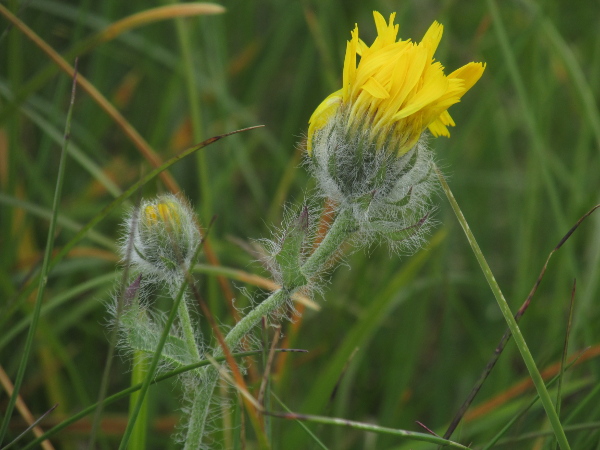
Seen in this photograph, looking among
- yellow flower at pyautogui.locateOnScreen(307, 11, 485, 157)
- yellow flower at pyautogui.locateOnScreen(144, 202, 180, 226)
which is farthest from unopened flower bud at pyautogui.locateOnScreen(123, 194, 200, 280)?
yellow flower at pyautogui.locateOnScreen(307, 11, 485, 157)

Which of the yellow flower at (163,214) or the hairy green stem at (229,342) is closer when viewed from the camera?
the hairy green stem at (229,342)

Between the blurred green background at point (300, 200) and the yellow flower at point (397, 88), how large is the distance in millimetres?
485

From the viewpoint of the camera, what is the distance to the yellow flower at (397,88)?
1.32m

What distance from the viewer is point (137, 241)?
4.87ft

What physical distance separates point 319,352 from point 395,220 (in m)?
1.23

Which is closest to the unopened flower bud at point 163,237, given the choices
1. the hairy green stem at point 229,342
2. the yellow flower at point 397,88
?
the hairy green stem at point 229,342

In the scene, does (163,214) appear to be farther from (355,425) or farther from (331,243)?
(355,425)

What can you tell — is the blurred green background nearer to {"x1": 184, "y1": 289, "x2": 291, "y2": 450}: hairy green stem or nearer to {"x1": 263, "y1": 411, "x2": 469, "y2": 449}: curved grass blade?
{"x1": 184, "y1": 289, "x2": 291, "y2": 450}: hairy green stem

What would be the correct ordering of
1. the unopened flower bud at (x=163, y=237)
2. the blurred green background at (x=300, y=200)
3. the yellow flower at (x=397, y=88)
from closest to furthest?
the yellow flower at (x=397, y=88) < the unopened flower bud at (x=163, y=237) < the blurred green background at (x=300, y=200)

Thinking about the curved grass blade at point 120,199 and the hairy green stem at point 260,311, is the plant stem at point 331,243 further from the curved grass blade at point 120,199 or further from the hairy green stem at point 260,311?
the curved grass blade at point 120,199

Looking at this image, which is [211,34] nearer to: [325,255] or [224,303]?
[224,303]

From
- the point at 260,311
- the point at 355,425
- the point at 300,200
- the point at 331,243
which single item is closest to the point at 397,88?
the point at 331,243

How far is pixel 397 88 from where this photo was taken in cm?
135

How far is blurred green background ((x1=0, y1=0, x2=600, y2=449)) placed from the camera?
2236 millimetres
